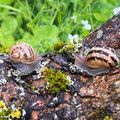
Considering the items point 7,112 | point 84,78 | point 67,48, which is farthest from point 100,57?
point 7,112

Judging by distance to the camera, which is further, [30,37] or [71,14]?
[71,14]

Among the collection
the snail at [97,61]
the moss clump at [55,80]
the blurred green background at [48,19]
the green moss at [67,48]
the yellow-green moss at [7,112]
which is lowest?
the yellow-green moss at [7,112]

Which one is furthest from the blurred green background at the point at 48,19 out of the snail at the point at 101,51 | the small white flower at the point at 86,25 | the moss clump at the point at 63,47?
the snail at the point at 101,51

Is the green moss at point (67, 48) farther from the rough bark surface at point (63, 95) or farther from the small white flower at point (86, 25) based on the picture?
the small white flower at point (86, 25)

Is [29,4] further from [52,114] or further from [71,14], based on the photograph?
[52,114]

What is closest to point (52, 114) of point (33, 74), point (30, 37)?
point (33, 74)

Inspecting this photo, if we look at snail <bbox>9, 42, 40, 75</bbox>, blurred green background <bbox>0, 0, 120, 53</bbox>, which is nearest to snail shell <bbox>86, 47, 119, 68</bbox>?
snail <bbox>9, 42, 40, 75</bbox>

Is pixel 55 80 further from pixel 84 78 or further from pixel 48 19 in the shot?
pixel 48 19
